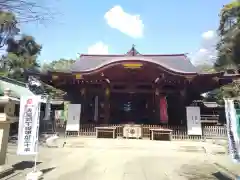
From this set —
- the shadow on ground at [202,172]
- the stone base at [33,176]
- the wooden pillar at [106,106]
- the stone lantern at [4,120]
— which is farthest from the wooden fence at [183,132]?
the stone base at [33,176]

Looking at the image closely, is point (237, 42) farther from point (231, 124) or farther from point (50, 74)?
point (50, 74)

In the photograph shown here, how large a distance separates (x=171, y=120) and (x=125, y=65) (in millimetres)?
6326

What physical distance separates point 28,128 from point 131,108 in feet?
43.8

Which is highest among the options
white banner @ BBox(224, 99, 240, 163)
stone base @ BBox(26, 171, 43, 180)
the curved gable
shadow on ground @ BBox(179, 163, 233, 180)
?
the curved gable

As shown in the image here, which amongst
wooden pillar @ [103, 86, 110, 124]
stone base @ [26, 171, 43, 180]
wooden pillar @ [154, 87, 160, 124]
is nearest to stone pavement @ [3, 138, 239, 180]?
stone base @ [26, 171, 43, 180]

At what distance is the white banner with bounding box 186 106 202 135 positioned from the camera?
13922mm

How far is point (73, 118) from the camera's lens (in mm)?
14844

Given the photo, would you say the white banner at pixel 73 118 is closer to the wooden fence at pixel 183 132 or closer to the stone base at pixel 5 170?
the wooden fence at pixel 183 132

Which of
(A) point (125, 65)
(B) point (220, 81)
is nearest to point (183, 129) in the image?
(B) point (220, 81)

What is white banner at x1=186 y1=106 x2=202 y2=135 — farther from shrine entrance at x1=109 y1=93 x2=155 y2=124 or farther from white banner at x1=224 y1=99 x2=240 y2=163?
white banner at x1=224 y1=99 x2=240 y2=163

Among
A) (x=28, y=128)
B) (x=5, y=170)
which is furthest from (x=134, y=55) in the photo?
(x=5, y=170)

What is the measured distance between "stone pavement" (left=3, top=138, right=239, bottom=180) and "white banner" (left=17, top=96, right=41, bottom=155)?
813 millimetres

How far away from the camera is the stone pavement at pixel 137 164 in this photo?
21.7 feet

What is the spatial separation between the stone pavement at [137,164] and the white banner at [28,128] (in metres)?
0.81
